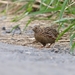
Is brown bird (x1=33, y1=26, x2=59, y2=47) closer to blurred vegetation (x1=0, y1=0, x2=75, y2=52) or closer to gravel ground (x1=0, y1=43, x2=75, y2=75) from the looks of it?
blurred vegetation (x1=0, y1=0, x2=75, y2=52)

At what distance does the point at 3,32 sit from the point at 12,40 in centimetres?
110

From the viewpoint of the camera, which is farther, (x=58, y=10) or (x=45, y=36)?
(x=45, y=36)

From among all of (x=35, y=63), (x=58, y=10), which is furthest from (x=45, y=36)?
(x=35, y=63)

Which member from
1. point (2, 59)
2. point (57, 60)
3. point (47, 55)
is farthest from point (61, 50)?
point (2, 59)

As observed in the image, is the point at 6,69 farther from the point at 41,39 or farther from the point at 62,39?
the point at 62,39

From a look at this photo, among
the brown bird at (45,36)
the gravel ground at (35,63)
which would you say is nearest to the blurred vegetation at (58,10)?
the brown bird at (45,36)

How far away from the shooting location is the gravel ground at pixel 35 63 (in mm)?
2827

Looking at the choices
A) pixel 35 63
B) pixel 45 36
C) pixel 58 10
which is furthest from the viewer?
pixel 45 36

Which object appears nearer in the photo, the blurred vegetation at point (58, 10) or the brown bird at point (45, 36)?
the blurred vegetation at point (58, 10)

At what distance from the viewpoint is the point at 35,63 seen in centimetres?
359

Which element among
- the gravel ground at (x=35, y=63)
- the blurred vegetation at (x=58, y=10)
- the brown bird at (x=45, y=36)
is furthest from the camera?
the brown bird at (x=45, y=36)

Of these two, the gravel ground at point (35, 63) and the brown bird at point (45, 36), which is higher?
the gravel ground at point (35, 63)

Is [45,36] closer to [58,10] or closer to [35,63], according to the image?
[58,10]

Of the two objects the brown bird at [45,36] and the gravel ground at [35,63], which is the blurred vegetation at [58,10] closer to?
the brown bird at [45,36]
